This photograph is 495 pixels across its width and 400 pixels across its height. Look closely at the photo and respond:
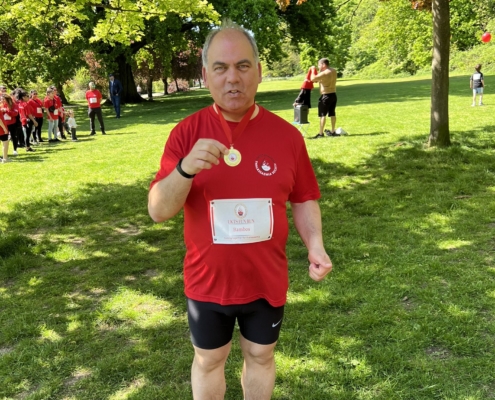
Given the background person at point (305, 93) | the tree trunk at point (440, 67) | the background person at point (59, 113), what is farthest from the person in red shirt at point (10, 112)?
the tree trunk at point (440, 67)

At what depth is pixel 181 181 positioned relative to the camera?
67.5 inches

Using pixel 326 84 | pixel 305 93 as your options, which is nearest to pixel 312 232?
pixel 326 84

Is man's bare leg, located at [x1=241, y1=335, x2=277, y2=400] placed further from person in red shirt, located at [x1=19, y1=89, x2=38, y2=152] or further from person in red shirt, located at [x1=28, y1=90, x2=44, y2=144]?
person in red shirt, located at [x1=28, y1=90, x2=44, y2=144]

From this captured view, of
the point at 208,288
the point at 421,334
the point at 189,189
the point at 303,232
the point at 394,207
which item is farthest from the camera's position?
the point at 394,207

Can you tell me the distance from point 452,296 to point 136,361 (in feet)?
8.66

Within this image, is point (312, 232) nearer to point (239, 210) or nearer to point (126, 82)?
point (239, 210)

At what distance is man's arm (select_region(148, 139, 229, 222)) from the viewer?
1.63 meters

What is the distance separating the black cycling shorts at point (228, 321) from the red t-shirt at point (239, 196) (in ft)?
0.16

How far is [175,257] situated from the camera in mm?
5039

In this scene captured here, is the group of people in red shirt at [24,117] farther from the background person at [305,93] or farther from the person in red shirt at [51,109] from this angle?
the background person at [305,93]

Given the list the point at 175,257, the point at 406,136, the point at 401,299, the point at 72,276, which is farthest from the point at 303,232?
the point at 406,136

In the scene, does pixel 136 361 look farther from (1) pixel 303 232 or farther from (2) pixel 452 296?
(2) pixel 452 296

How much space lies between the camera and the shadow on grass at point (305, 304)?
9.84 ft

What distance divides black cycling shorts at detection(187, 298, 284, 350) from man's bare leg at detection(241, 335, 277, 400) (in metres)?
0.05
